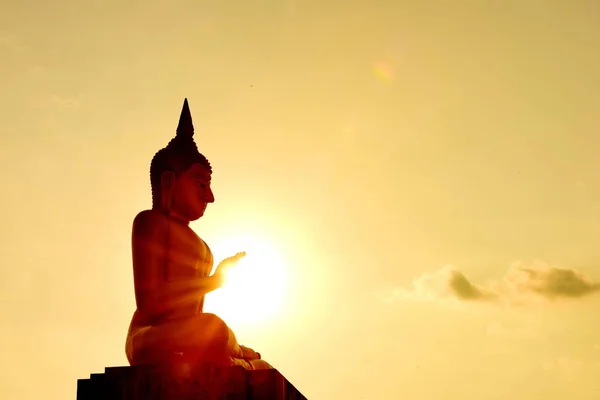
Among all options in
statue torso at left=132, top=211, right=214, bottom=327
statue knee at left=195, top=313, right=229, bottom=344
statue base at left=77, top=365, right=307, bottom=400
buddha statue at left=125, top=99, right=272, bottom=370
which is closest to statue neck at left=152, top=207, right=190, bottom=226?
buddha statue at left=125, top=99, right=272, bottom=370

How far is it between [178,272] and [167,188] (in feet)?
4.83

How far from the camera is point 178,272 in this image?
10.6m

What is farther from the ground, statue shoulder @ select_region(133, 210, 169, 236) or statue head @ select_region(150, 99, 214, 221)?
statue head @ select_region(150, 99, 214, 221)

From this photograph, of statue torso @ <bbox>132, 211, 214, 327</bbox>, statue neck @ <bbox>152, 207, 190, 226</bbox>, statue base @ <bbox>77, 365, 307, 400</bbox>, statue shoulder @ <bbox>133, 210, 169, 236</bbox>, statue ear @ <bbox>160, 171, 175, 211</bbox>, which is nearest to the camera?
statue base @ <bbox>77, 365, 307, 400</bbox>

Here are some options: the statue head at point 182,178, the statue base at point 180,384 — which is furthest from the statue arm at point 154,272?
the statue base at point 180,384

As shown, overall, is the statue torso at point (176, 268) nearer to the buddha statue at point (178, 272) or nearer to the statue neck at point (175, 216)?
the buddha statue at point (178, 272)

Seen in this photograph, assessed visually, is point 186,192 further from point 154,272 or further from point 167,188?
point 154,272

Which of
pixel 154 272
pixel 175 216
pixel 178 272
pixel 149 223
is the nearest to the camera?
pixel 154 272

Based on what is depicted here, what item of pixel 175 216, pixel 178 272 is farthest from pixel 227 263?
pixel 175 216

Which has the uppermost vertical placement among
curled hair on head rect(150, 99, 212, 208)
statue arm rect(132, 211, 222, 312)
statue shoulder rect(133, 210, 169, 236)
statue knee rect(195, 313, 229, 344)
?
curled hair on head rect(150, 99, 212, 208)

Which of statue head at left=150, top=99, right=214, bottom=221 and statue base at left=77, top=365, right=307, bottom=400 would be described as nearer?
statue base at left=77, top=365, right=307, bottom=400

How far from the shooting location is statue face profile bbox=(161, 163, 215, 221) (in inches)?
450

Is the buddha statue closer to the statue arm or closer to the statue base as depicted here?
the statue arm

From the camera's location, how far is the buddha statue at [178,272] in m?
9.42
